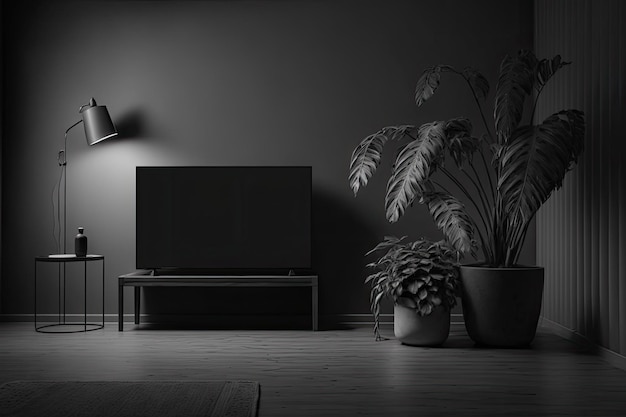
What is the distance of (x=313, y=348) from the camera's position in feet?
13.3

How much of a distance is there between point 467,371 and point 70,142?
10.7 feet

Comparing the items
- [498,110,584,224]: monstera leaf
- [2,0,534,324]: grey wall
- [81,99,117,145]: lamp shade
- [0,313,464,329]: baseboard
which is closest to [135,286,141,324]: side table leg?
[0,313,464,329]: baseboard

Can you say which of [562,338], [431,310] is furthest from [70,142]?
[562,338]

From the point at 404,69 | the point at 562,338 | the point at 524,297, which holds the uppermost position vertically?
the point at 404,69

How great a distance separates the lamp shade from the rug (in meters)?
2.17

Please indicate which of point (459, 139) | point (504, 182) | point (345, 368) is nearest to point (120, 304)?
point (345, 368)

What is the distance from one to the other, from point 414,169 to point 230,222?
1476mm

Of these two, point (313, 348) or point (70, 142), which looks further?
point (70, 142)

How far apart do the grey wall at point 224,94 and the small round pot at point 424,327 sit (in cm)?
95

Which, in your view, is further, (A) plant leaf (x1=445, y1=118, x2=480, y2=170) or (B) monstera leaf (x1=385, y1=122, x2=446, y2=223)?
(A) plant leaf (x1=445, y1=118, x2=480, y2=170)

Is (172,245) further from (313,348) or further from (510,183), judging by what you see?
(510,183)

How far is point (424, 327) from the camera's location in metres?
4.08

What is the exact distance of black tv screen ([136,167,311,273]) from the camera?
4.82 meters

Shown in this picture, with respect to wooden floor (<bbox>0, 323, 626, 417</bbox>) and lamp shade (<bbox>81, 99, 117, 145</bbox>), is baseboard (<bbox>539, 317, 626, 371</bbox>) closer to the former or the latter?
wooden floor (<bbox>0, 323, 626, 417</bbox>)
